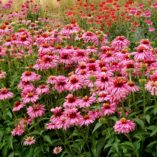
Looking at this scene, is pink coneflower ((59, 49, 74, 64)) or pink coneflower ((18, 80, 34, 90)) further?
pink coneflower ((59, 49, 74, 64))

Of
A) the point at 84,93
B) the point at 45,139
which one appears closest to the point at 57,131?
the point at 45,139

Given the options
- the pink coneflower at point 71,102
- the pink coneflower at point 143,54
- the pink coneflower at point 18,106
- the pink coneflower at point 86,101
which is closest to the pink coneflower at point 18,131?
the pink coneflower at point 18,106

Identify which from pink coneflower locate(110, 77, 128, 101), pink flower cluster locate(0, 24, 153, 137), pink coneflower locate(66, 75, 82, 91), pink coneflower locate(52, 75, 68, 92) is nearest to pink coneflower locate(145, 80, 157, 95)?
pink flower cluster locate(0, 24, 153, 137)

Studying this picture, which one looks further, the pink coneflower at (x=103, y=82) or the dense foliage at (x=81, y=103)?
the pink coneflower at (x=103, y=82)

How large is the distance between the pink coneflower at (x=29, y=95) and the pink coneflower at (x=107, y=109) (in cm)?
69

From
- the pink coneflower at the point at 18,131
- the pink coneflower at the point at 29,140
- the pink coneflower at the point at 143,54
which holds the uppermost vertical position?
the pink coneflower at the point at 143,54

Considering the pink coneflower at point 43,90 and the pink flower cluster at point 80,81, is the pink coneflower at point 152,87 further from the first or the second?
the pink coneflower at point 43,90

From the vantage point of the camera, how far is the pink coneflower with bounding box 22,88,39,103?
384 centimetres

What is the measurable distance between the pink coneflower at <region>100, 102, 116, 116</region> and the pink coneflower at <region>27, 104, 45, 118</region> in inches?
24.6

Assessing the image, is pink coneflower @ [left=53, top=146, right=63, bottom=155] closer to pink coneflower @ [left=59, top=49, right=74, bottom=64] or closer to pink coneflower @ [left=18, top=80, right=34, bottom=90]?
pink coneflower @ [left=18, top=80, right=34, bottom=90]

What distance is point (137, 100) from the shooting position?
3.75 meters

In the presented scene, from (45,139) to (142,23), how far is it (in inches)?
182

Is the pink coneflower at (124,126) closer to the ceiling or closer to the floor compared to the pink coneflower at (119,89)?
closer to the floor

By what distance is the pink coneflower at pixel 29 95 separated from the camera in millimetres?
3840
